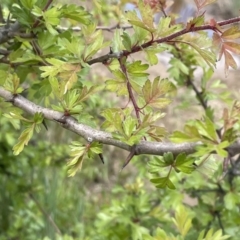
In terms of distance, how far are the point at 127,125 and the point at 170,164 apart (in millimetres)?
81

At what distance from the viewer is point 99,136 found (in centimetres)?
66

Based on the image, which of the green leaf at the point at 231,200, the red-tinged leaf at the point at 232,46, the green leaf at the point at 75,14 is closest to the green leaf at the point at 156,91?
the red-tinged leaf at the point at 232,46

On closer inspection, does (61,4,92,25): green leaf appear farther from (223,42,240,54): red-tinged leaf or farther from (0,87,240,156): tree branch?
(223,42,240,54): red-tinged leaf

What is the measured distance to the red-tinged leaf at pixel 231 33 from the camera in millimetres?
627

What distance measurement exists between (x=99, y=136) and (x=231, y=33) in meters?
0.23

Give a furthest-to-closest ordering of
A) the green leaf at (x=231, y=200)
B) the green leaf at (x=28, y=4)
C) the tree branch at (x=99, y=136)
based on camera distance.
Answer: the green leaf at (x=231, y=200), the green leaf at (x=28, y=4), the tree branch at (x=99, y=136)

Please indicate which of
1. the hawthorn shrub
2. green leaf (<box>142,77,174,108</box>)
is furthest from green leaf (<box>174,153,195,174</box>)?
green leaf (<box>142,77,174,108</box>)

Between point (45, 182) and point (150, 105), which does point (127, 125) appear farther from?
point (45, 182)

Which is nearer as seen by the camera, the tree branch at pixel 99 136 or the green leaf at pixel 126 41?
the tree branch at pixel 99 136

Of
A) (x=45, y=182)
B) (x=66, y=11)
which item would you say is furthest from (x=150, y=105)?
(x=45, y=182)

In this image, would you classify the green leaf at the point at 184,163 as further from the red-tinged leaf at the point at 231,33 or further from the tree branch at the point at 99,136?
the red-tinged leaf at the point at 231,33

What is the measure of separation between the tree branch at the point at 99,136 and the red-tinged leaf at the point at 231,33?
16 centimetres

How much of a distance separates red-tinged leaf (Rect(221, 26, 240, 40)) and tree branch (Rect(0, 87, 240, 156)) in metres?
0.16

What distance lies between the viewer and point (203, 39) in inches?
28.2
